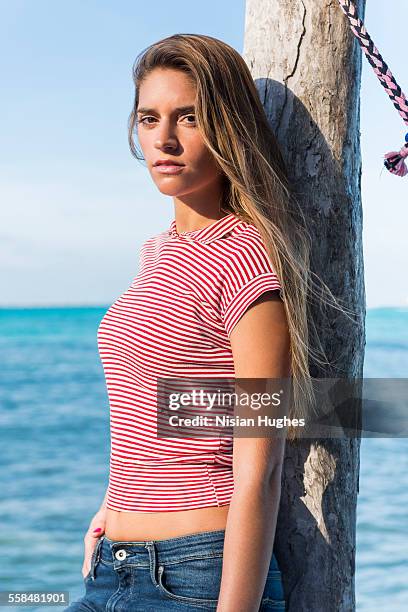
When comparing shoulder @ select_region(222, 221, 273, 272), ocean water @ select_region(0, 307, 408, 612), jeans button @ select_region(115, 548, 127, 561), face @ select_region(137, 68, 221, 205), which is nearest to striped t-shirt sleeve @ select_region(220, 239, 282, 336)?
shoulder @ select_region(222, 221, 273, 272)

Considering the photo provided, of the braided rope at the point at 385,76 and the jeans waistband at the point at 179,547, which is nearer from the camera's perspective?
the jeans waistband at the point at 179,547

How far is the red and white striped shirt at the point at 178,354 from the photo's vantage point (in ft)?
5.76

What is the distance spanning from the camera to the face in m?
1.88

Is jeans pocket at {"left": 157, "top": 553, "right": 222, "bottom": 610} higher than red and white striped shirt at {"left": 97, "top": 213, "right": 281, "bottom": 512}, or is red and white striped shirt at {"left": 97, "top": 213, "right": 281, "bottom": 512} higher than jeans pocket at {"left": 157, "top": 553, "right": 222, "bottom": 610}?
red and white striped shirt at {"left": 97, "top": 213, "right": 281, "bottom": 512}

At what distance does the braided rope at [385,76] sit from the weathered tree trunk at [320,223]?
60 mm

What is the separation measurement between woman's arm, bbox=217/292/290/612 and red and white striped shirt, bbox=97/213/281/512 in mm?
42

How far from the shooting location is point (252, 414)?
5.69ft

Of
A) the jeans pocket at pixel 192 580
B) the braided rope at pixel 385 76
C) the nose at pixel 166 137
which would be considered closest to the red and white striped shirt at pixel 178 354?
the jeans pocket at pixel 192 580

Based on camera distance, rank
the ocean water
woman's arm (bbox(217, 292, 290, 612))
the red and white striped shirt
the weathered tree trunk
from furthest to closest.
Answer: the ocean water
the weathered tree trunk
the red and white striped shirt
woman's arm (bbox(217, 292, 290, 612))

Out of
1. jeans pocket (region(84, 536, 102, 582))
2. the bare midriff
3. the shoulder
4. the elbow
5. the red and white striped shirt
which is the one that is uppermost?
the shoulder

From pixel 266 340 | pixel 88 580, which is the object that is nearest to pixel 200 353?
pixel 266 340

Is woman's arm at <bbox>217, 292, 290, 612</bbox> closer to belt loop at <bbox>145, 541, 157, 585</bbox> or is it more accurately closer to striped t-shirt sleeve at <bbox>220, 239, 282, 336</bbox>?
striped t-shirt sleeve at <bbox>220, 239, 282, 336</bbox>

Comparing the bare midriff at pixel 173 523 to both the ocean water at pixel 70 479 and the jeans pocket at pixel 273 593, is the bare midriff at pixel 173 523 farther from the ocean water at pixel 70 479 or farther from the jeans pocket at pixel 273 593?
the ocean water at pixel 70 479

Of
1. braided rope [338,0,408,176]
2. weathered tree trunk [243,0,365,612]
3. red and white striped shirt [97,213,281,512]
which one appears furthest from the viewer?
weathered tree trunk [243,0,365,612]
